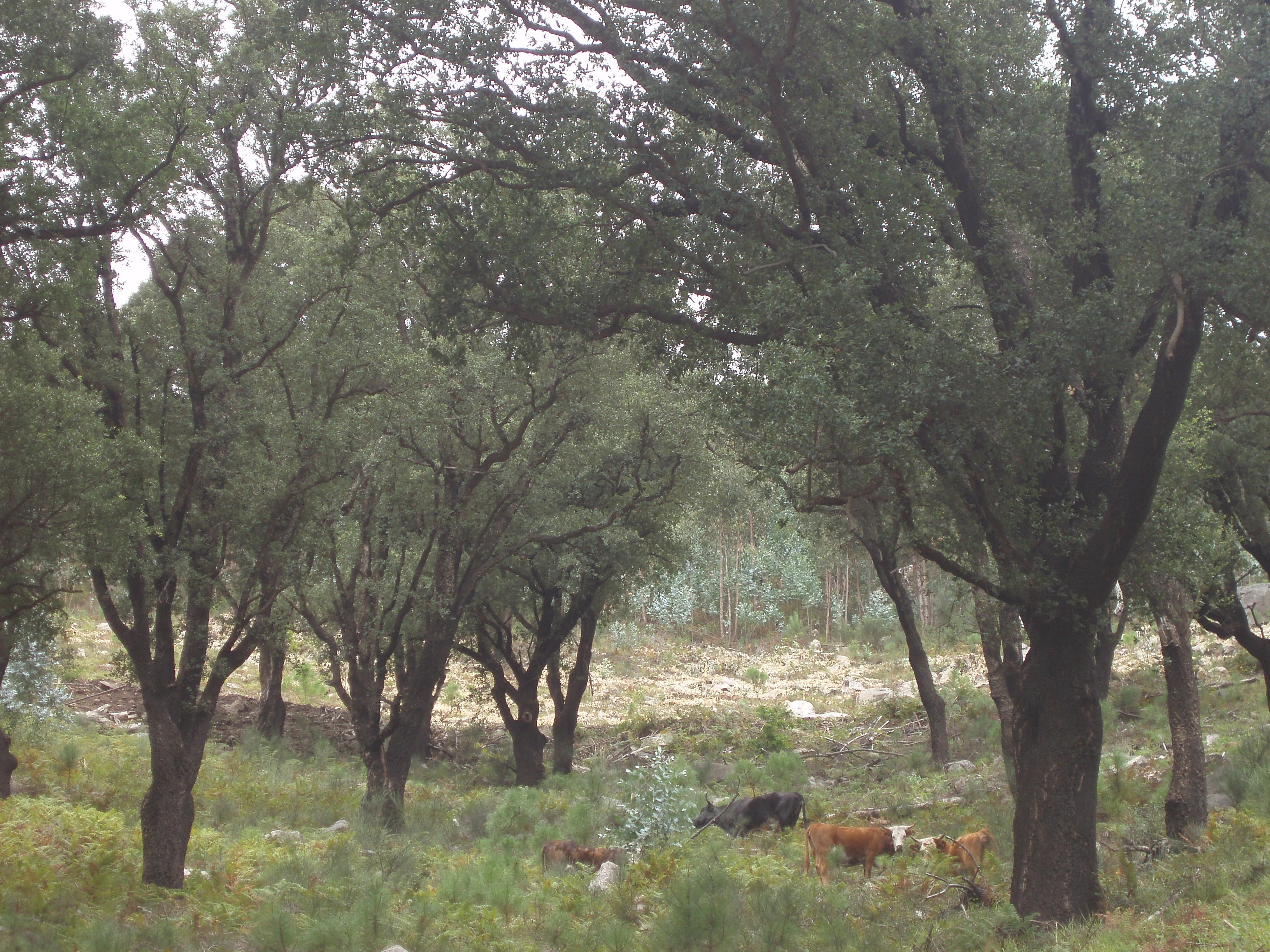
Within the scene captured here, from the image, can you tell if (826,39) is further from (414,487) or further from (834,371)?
(414,487)

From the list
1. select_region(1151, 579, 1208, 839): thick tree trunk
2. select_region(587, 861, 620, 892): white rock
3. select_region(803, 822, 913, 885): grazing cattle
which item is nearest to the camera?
select_region(587, 861, 620, 892): white rock

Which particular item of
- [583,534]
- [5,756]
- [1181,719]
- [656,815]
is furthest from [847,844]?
[5,756]

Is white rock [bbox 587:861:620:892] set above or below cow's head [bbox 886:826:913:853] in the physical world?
below

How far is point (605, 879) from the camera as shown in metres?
9.55

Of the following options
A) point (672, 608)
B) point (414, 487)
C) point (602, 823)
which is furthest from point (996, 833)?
point (672, 608)

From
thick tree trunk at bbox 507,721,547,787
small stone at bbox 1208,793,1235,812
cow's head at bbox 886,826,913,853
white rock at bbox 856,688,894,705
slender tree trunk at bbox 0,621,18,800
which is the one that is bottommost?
white rock at bbox 856,688,894,705

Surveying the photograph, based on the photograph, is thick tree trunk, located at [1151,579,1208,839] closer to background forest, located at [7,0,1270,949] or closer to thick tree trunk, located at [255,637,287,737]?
background forest, located at [7,0,1270,949]

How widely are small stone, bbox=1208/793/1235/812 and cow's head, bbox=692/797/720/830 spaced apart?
6.03m

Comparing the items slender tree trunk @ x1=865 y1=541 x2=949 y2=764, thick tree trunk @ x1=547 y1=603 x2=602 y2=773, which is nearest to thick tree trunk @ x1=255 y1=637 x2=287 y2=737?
thick tree trunk @ x1=547 y1=603 x2=602 y2=773

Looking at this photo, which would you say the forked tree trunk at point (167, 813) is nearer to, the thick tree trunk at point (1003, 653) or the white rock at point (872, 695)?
the thick tree trunk at point (1003, 653)

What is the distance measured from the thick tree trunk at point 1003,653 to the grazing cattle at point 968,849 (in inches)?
36.7

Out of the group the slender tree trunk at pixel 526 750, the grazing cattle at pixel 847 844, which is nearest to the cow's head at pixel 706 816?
the grazing cattle at pixel 847 844

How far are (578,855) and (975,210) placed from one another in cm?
826

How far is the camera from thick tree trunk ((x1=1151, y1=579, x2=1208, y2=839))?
951 centimetres
